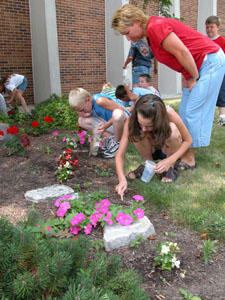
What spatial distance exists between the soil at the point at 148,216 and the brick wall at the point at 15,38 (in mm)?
4665

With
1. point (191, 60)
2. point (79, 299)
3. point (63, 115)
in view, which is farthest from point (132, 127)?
point (63, 115)

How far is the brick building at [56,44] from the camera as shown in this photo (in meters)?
7.76

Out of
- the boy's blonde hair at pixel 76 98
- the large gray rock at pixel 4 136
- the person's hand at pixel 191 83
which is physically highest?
the person's hand at pixel 191 83

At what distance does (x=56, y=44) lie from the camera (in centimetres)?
791

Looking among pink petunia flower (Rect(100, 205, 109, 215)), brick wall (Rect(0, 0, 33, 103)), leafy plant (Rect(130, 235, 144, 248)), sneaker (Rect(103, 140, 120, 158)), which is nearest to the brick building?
brick wall (Rect(0, 0, 33, 103))

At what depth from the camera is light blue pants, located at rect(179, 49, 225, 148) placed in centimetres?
305

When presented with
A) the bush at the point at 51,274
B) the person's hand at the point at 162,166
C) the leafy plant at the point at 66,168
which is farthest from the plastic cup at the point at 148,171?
the bush at the point at 51,274

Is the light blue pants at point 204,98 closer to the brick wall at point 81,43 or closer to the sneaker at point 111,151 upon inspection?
the sneaker at point 111,151

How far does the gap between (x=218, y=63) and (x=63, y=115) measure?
11.1 ft

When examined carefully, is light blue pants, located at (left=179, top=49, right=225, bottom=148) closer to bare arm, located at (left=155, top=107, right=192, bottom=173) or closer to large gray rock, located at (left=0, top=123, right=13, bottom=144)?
bare arm, located at (left=155, top=107, right=192, bottom=173)

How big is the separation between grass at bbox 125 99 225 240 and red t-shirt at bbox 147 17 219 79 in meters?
1.06

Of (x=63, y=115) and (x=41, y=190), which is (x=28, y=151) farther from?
(x=63, y=115)

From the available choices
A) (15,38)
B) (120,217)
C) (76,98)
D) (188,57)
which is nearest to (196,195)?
(120,217)

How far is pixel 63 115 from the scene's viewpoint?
226 inches
